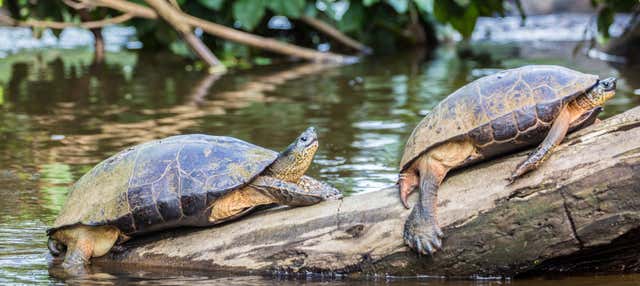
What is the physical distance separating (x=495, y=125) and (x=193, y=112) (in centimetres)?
596

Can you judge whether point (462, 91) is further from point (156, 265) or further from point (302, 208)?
point (156, 265)

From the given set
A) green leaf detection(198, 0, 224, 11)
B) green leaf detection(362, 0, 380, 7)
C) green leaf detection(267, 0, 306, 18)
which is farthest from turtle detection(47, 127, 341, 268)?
green leaf detection(362, 0, 380, 7)

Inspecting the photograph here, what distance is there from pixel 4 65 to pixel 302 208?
10529 mm

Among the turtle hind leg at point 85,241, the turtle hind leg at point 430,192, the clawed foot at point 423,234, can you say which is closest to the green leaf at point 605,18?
the turtle hind leg at point 430,192

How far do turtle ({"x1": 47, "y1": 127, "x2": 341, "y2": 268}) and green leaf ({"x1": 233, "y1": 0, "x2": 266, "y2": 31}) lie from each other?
965 cm

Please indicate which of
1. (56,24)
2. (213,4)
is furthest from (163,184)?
(213,4)

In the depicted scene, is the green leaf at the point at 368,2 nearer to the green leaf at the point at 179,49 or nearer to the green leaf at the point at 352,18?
the green leaf at the point at 352,18

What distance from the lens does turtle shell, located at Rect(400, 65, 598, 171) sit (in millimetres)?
4680

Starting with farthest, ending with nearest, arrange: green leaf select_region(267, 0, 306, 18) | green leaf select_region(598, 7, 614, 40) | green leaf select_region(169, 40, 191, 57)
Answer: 1. green leaf select_region(169, 40, 191, 57)
2. green leaf select_region(267, 0, 306, 18)
3. green leaf select_region(598, 7, 614, 40)

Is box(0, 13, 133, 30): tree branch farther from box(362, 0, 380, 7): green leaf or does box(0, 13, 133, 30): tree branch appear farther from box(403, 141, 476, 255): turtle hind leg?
box(403, 141, 476, 255): turtle hind leg

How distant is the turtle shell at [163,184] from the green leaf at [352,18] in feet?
34.1

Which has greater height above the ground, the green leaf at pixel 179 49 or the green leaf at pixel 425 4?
the green leaf at pixel 425 4

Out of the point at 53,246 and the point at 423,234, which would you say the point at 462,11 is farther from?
the point at 53,246

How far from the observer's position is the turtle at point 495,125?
4652mm
